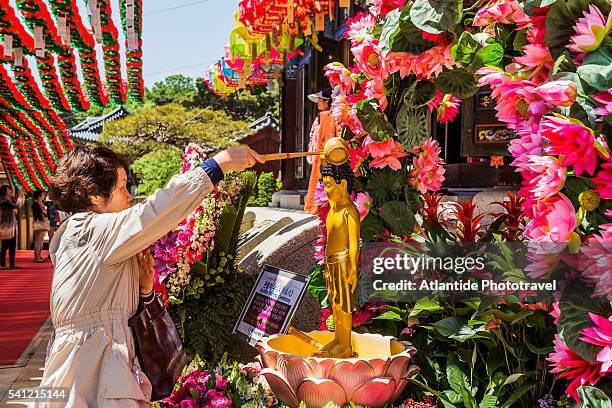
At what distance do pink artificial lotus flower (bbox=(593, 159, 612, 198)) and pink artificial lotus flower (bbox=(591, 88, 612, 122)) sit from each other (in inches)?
4.6

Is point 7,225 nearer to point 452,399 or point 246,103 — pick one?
point 452,399

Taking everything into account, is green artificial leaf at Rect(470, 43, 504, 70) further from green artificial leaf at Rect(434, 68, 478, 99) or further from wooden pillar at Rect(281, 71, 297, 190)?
wooden pillar at Rect(281, 71, 297, 190)

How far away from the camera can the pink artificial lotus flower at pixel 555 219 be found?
1663 mm

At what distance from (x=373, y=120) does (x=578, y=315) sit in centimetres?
134

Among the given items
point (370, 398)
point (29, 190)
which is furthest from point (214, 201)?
point (29, 190)

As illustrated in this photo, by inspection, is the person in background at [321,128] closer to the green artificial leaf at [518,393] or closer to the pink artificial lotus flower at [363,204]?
the pink artificial lotus flower at [363,204]

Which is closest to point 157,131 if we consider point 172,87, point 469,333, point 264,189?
point 264,189

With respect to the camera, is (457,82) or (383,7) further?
(383,7)

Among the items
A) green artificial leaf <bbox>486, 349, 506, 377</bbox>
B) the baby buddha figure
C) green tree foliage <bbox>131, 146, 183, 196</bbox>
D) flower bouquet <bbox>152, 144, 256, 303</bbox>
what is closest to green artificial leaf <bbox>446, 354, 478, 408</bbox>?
green artificial leaf <bbox>486, 349, 506, 377</bbox>

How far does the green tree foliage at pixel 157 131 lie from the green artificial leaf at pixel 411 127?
68.1 ft

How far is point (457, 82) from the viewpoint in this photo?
2566mm

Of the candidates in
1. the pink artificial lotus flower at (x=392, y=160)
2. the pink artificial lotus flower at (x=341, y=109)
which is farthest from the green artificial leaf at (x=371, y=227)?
the pink artificial lotus flower at (x=341, y=109)

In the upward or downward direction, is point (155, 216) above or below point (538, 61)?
below

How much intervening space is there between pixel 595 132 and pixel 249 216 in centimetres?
586
